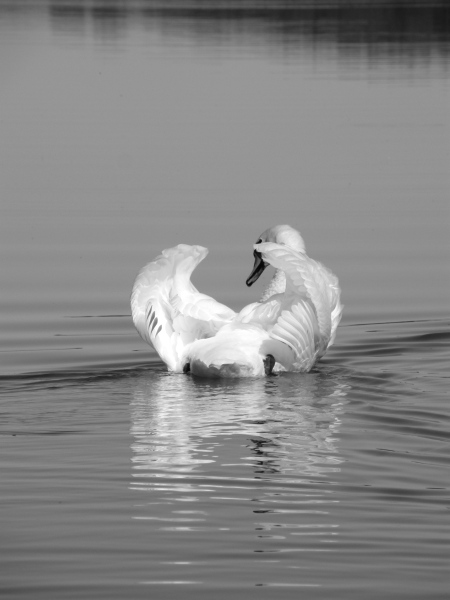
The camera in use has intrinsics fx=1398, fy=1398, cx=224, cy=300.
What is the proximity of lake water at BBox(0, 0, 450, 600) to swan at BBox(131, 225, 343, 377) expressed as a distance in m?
0.18

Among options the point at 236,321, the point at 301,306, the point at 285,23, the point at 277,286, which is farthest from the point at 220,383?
the point at 285,23

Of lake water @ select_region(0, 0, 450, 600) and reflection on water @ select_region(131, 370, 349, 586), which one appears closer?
lake water @ select_region(0, 0, 450, 600)

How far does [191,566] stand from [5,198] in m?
11.8

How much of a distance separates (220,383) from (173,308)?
0.94 m

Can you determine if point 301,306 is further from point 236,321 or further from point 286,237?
point 286,237

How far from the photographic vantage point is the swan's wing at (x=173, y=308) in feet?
31.0

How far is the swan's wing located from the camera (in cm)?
945

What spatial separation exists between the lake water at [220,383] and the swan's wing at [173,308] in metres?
0.26

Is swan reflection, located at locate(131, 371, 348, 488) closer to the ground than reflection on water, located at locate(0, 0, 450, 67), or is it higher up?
closer to the ground

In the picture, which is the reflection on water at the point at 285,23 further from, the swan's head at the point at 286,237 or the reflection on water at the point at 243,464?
the reflection on water at the point at 243,464

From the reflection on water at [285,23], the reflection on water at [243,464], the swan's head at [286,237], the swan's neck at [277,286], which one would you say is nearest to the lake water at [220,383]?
the reflection on water at [243,464]

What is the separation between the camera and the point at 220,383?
9016mm

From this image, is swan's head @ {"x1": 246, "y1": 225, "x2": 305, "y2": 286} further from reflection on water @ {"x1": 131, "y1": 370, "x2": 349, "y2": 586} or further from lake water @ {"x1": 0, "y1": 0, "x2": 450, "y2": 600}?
reflection on water @ {"x1": 131, "y1": 370, "x2": 349, "y2": 586}

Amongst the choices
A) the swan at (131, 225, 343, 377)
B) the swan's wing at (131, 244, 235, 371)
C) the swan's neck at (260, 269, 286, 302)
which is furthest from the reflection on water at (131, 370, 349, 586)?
the swan's neck at (260, 269, 286, 302)
